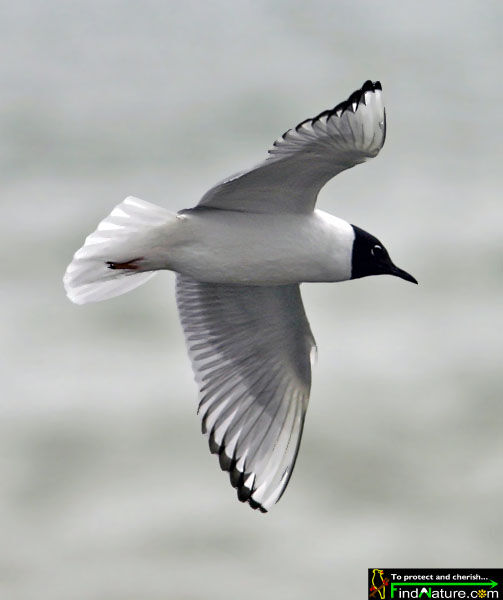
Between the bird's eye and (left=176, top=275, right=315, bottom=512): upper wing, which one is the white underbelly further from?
(left=176, top=275, right=315, bottom=512): upper wing

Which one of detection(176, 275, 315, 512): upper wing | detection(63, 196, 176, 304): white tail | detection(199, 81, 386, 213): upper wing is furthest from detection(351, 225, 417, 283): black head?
detection(63, 196, 176, 304): white tail

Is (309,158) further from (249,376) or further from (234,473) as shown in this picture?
(234,473)

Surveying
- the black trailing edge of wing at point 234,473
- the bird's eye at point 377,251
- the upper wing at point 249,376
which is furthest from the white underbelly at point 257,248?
the black trailing edge of wing at point 234,473

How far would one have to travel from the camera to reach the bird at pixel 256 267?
490 centimetres

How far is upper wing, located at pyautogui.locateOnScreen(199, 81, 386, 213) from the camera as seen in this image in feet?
15.5

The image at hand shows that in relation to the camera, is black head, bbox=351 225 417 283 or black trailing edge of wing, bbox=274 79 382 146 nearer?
black trailing edge of wing, bbox=274 79 382 146

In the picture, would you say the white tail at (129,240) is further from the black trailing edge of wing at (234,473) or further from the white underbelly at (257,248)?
the black trailing edge of wing at (234,473)

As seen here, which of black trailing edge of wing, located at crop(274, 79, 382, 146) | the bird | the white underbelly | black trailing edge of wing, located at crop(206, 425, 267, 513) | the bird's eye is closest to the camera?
black trailing edge of wing, located at crop(274, 79, 382, 146)

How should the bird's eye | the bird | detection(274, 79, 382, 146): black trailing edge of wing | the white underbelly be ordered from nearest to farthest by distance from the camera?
detection(274, 79, 382, 146): black trailing edge of wing < the bird < the white underbelly < the bird's eye

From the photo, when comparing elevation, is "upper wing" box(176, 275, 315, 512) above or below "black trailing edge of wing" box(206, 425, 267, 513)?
above

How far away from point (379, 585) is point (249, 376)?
49.8 inches

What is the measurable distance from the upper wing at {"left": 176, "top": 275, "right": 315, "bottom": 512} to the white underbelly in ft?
1.64

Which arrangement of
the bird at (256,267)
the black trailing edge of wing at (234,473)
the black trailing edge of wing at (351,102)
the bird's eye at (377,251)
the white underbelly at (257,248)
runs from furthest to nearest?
the black trailing edge of wing at (234,473), the bird's eye at (377,251), the white underbelly at (257,248), the bird at (256,267), the black trailing edge of wing at (351,102)

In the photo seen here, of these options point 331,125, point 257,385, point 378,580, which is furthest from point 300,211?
point 378,580
